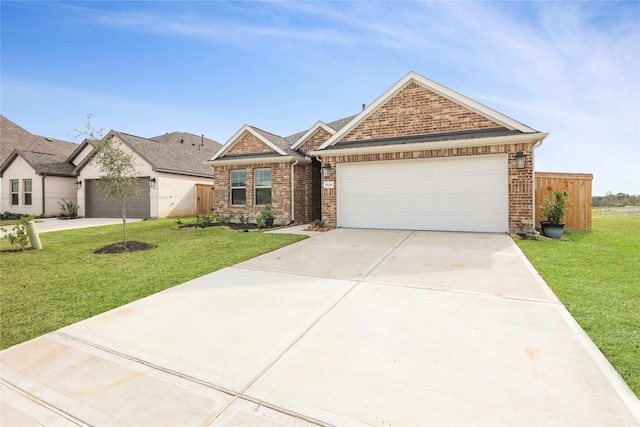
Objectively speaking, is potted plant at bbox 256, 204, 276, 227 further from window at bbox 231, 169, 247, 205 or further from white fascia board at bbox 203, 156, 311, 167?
white fascia board at bbox 203, 156, 311, 167

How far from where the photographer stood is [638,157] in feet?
39.1

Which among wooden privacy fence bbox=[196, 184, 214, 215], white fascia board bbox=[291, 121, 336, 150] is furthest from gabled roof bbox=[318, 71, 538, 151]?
wooden privacy fence bbox=[196, 184, 214, 215]

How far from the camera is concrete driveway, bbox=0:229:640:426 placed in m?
1.82

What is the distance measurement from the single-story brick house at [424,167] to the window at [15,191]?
1875 centimetres

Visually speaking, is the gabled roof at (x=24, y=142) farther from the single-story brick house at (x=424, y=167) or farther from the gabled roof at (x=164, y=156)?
the single-story brick house at (x=424, y=167)

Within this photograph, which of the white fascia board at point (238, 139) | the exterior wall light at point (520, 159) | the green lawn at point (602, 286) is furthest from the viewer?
the white fascia board at point (238, 139)

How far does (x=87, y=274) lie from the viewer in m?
5.24

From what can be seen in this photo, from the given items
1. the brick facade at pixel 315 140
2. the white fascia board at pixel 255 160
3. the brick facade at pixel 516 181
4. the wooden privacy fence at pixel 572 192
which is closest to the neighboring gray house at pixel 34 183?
the white fascia board at pixel 255 160

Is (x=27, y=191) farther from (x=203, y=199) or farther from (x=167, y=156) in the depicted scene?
(x=203, y=199)

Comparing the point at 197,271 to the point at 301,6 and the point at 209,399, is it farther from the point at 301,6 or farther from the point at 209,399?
the point at 301,6

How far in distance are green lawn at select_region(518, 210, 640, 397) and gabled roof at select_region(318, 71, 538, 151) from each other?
372cm

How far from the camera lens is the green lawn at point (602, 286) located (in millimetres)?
2494

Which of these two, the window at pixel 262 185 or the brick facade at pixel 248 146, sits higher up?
the brick facade at pixel 248 146

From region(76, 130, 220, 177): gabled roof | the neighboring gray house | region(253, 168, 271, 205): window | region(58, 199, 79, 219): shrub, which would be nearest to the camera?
region(253, 168, 271, 205): window
